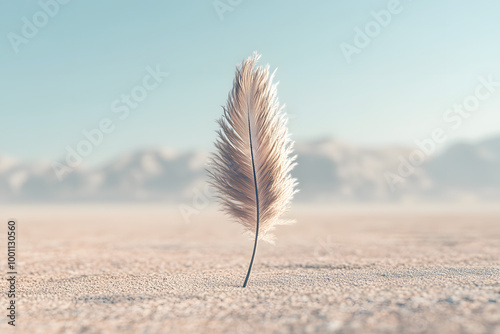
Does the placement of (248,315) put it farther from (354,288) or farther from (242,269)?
(242,269)

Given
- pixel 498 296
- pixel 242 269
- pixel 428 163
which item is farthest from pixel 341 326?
pixel 428 163

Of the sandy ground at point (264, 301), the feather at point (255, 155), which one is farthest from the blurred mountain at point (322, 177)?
the feather at point (255, 155)

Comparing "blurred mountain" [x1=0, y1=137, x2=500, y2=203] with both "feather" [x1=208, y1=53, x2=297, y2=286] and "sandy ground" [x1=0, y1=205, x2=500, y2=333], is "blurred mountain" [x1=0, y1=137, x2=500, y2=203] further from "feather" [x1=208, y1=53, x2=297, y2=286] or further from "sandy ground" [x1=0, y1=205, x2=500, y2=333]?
"feather" [x1=208, y1=53, x2=297, y2=286]

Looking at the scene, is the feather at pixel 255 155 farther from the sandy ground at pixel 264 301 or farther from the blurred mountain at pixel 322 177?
the blurred mountain at pixel 322 177

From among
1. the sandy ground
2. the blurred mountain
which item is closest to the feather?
the sandy ground

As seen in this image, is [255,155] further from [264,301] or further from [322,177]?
[322,177]
